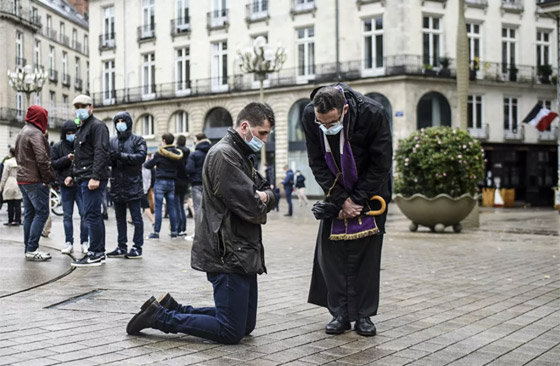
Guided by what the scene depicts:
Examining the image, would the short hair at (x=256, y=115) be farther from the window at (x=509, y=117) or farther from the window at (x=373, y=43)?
the window at (x=509, y=117)

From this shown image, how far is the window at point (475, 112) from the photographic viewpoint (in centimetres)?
3741

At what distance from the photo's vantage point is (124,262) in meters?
9.09

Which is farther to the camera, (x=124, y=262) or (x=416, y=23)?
(x=416, y=23)

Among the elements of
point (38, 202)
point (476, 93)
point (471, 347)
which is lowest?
point (471, 347)

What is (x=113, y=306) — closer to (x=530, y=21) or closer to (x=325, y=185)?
(x=325, y=185)

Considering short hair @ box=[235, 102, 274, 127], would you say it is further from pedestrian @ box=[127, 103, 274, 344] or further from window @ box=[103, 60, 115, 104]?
window @ box=[103, 60, 115, 104]

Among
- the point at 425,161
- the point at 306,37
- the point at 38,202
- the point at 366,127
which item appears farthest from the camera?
the point at 306,37

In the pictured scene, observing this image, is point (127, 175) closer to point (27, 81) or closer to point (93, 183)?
point (93, 183)

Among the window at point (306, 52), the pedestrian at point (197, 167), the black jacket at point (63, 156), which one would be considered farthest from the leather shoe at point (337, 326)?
the window at point (306, 52)

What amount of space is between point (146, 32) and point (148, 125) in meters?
6.27

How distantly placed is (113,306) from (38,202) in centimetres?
371

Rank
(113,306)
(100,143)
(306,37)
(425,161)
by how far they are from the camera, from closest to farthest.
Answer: (113,306) < (100,143) < (425,161) < (306,37)

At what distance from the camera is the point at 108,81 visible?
48.1 meters

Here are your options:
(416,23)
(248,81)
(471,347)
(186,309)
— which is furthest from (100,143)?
(248,81)
